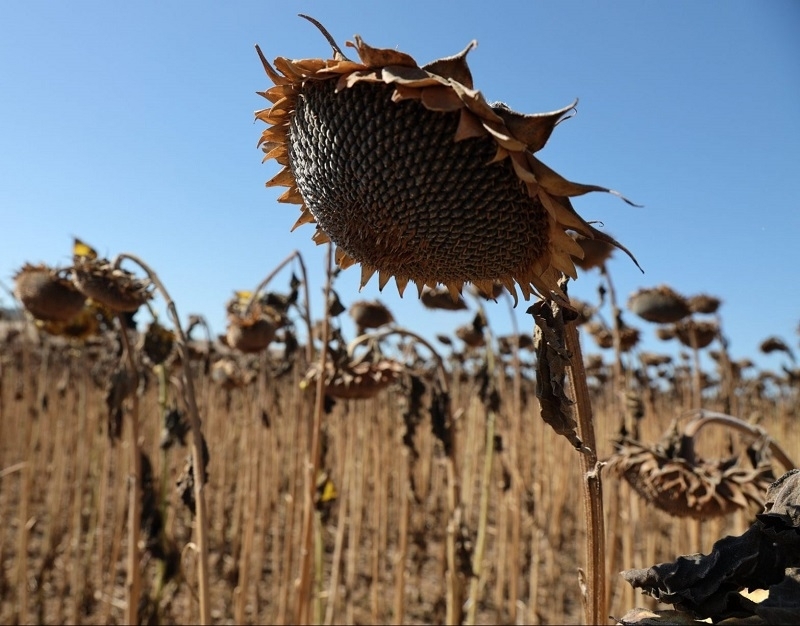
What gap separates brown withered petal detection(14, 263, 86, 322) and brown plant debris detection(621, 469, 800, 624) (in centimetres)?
228

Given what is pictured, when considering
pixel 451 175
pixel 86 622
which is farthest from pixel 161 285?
pixel 86 622

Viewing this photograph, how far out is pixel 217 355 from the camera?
469cm

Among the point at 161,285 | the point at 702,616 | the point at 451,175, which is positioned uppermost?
the point at 161,285

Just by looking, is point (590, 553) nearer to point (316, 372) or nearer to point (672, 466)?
point (672, 466)

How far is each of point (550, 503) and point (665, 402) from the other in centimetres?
471

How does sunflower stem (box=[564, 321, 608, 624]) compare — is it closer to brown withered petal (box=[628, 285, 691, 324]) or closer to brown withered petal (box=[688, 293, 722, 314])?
brown withered petal (box=[628, 285, 691, 324])

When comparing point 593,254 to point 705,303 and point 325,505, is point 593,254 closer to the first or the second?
point 325,505

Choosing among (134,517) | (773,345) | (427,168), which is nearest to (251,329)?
(134,517)

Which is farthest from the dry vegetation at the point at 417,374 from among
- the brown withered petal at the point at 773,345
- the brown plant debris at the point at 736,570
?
the brown withered petal at the point at 773,345

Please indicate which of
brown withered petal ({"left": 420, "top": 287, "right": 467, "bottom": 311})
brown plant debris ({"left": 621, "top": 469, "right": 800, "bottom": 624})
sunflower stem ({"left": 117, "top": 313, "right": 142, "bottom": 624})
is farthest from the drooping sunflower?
brown withered petal ({"left": 420, "top": 287, "right": 467, "bottom": 311})

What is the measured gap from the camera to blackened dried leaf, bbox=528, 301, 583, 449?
0.80 metres

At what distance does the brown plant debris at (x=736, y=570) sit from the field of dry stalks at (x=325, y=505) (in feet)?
3.42

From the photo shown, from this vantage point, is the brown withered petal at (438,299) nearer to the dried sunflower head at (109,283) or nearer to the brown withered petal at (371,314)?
the brown withered petal at (371,314)

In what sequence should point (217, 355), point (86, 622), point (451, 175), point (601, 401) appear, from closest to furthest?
1. point (451, 175)
2. point (86, 622)
3. point (217, 355)
4. point (601, 401)
